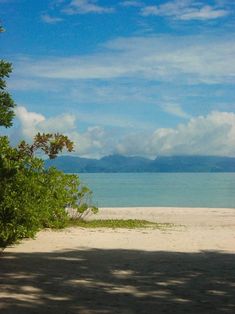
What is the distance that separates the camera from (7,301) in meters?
8.13

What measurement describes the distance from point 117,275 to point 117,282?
0.74m

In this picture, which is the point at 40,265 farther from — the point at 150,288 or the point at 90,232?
the point at 90,232

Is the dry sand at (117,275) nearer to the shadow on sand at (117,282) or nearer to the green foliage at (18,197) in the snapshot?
the shadow on sand at (117,282)

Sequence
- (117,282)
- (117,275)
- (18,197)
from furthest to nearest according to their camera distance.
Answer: (18,197) < (117,275) < (117,282)

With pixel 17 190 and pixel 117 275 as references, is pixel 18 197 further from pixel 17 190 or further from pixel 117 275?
pixel 117 275

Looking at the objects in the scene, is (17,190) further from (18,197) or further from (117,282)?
(117,282)

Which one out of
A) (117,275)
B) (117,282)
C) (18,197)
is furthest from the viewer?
(18,197)

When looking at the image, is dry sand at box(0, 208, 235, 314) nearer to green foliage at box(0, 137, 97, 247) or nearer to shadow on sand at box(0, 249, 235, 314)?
shadow on sand at box(0, 249, 235, 314)

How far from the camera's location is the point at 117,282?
9.85 metres

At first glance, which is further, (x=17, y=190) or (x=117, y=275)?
(x=17, y=190)

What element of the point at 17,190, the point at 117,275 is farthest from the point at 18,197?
the point at 117,275

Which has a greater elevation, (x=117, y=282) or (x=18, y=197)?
(x=18, y=197)

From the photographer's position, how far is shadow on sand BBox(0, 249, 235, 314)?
8.04 meters

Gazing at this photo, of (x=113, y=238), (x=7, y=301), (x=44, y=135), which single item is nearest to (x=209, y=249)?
(x=113, y=238)
